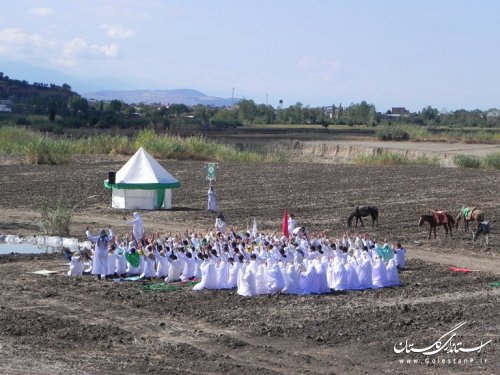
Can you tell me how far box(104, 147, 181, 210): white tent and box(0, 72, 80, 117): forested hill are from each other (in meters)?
74.6

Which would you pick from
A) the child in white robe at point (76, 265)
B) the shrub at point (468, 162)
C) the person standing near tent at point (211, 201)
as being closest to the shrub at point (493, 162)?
the shrub at point (468, 162)

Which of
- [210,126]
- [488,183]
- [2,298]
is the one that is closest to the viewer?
[2,298]

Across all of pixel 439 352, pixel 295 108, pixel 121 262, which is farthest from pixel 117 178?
pixel 295 108

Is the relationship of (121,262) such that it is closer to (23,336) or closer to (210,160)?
(23,336)

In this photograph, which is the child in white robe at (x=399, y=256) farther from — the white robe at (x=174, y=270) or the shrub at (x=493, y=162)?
the shrub at (x=493, y=162)

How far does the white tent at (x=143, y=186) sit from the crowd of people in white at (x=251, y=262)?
407 inches

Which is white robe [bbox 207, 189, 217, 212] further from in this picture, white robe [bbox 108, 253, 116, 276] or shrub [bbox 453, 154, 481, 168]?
shrub [bbox 453, 154, 481, 168]

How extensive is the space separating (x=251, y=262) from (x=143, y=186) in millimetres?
13704

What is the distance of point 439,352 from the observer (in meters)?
15.5

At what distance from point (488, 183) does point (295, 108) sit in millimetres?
94523

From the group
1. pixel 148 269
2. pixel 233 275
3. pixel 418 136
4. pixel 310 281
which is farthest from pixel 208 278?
pixel 418 136

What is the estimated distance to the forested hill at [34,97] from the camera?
384 feet

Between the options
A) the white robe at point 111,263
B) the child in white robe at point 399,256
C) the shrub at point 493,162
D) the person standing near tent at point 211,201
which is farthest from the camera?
the shrub at point 493,162

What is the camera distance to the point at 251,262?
20359mm
